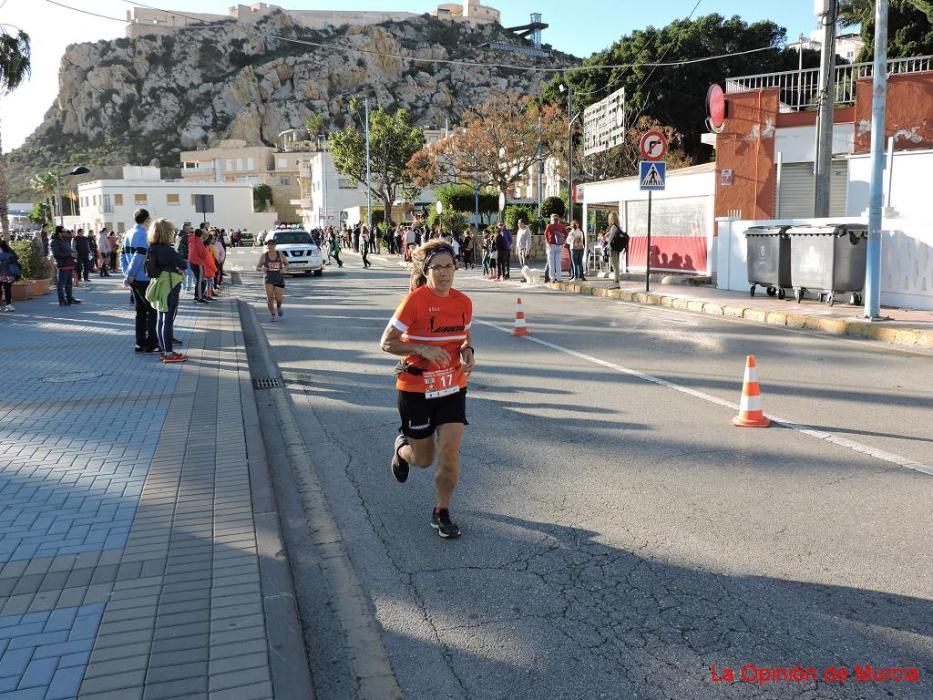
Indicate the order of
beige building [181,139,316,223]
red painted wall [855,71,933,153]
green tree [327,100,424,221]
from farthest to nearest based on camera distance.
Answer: beige building [181,139,316,223]
green tree [327,100,424,221]
red painted wall [855,71,933,153]

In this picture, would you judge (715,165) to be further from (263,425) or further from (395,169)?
(395,169)

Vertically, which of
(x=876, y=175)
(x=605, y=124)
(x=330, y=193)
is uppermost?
(x=330, y=193)

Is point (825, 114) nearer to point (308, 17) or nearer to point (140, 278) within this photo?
point (140, 278)

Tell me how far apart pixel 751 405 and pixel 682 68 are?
4797 centimetres

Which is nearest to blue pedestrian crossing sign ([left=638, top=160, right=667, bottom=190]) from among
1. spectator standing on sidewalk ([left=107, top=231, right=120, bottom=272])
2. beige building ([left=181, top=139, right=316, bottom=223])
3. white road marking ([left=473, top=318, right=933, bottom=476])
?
white road marking ([left=473, top=318, right=933, bottom=476])

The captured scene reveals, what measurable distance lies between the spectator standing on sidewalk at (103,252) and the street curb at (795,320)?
20.1 meters

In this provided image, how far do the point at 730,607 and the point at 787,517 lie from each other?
131 cm

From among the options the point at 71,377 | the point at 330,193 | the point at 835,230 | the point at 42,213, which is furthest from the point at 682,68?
the point at 42,213

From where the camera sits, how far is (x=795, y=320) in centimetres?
1357

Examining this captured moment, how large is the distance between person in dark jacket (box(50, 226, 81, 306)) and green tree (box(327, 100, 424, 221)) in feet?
141

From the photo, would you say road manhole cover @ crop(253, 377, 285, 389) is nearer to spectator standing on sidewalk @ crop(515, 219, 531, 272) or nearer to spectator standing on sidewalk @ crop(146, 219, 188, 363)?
spectator standing on sidewalk @ crop(146, 219, 188, 363)

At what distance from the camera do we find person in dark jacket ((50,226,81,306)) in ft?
57.4

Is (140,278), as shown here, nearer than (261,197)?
Yes

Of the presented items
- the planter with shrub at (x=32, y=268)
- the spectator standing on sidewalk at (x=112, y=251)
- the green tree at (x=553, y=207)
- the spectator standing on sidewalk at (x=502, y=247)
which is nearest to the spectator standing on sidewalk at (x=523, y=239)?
the spectator standing on sidewalk at (x=502, y=247)
